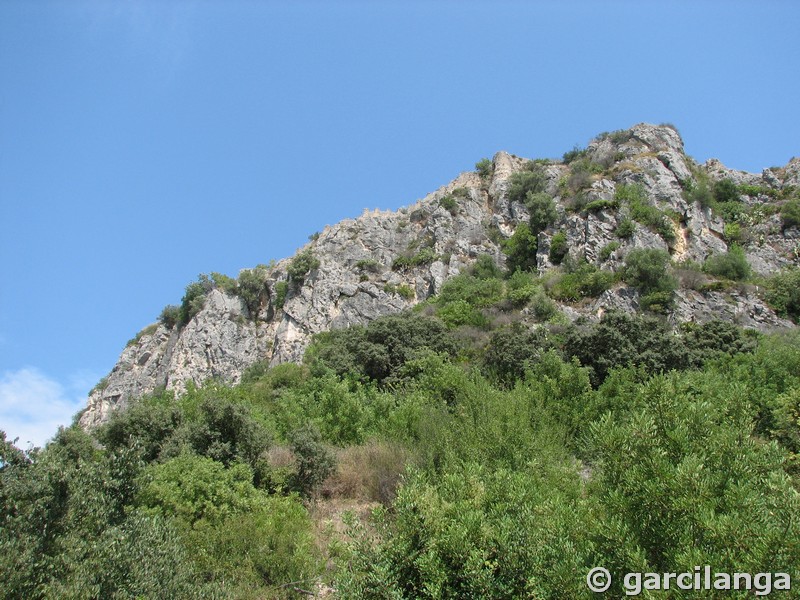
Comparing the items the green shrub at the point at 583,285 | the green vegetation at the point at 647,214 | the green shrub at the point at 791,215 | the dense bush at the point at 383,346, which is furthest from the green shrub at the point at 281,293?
the green shrub at the point at 791,215

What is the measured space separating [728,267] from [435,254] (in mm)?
19899

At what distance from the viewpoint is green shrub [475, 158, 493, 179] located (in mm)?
58122

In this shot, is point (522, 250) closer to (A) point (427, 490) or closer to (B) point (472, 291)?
(B) point (472, 291)

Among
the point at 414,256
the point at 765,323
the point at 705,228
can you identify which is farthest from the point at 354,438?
the point at 705,228

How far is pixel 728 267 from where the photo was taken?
119 ft

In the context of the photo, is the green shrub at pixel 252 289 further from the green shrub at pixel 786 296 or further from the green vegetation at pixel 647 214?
the green shrub at pixel 786 296

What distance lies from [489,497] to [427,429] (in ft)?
24.3

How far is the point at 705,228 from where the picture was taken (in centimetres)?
4147

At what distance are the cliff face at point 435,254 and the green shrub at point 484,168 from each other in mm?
2953

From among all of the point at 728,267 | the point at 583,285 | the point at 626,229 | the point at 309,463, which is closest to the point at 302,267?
the point at 583,285

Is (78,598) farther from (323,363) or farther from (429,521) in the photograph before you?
(323,363)

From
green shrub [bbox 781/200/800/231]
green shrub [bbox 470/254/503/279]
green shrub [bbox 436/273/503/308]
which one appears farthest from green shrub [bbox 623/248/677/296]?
green shrub [bbox 781/200/800/231]

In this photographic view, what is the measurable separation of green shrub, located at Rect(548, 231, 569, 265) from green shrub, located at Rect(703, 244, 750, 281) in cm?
853

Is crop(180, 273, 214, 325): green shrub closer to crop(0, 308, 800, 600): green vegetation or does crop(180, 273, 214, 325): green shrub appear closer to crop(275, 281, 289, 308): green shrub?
crop(275, 281, 289, 308): green shrub
